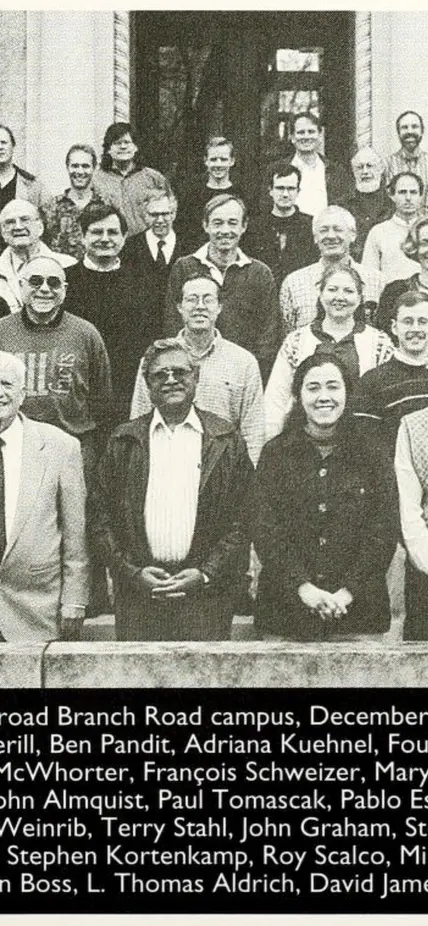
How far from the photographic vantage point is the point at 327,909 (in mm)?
8180

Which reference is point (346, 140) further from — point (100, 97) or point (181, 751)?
point (181, 751)

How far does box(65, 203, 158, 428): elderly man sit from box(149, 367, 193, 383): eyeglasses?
0.37 ft

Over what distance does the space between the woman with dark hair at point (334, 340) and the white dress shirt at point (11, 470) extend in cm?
130

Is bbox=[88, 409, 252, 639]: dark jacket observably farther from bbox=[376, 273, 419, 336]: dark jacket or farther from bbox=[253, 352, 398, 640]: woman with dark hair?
bbox=[376, 273, 419, 336]: dark jacket

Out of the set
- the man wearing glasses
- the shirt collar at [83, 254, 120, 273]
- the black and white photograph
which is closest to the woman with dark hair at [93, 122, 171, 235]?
the black and white photograph

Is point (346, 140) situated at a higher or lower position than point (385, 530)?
higher

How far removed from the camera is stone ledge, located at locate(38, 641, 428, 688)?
8.47 meters

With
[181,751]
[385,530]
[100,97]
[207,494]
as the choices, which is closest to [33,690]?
[181,751]

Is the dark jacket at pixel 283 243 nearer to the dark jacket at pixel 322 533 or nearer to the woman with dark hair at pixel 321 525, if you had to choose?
the woman with dark hair at pixel 321 525

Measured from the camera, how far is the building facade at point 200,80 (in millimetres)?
8992

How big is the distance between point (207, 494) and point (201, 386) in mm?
567

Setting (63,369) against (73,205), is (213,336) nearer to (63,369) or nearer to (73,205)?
(63,369)

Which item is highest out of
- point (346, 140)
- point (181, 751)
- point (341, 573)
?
point (346, 140)

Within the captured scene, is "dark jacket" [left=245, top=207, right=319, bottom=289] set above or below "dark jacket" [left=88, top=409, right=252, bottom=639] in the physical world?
above
